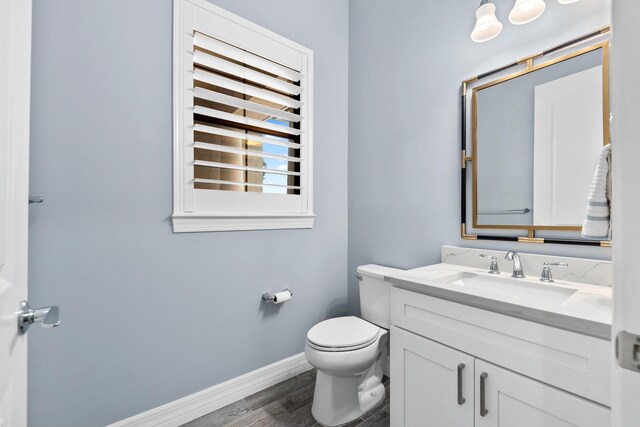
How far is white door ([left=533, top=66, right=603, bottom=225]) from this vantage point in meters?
1.17

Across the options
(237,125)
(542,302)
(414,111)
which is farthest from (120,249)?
(414,111)

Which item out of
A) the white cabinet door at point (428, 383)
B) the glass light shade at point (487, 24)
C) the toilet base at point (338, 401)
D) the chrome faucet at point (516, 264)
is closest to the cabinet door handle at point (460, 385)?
the white cabinet door at point (428, 383)

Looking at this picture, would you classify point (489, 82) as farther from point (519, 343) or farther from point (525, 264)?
point (519, 343)

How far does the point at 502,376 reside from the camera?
0.93 meters

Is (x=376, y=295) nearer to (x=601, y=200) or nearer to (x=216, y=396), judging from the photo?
Result: (x=216, y=396)

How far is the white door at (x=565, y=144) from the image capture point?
1171 millimetres

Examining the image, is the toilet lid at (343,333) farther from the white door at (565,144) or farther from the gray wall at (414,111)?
the white door at (565,144)

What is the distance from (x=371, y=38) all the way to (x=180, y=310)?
218 centimetres

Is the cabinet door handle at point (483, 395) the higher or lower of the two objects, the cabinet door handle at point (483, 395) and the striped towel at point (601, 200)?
the lower

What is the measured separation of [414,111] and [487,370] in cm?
145

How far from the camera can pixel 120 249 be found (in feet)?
4.48

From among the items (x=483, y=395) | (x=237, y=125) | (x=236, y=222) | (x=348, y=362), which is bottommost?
(x=348, y=362)

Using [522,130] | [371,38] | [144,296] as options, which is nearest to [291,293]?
[144,296]

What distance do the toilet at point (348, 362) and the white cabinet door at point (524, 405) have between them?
593mm
